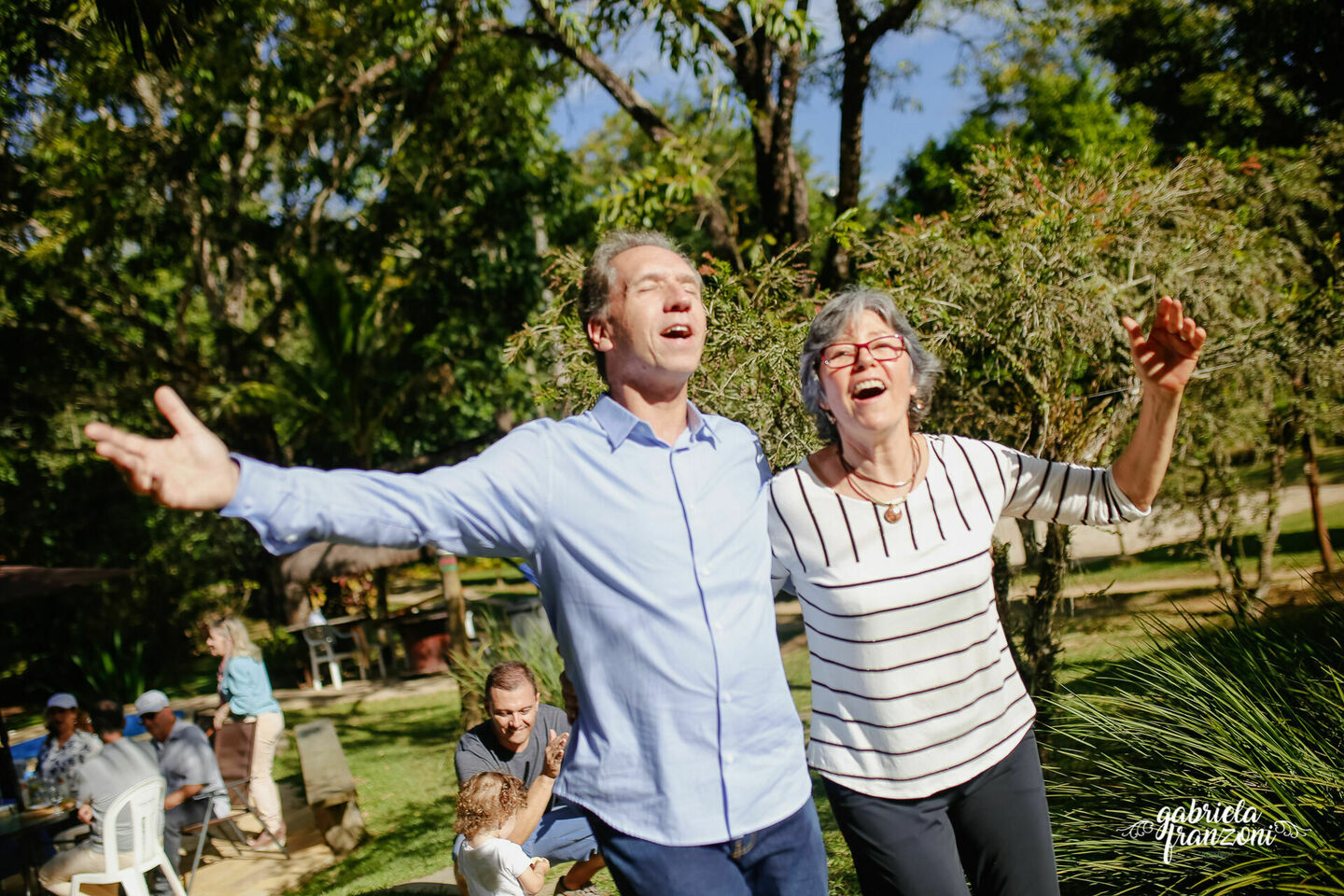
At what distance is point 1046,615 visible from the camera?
5.08 meters

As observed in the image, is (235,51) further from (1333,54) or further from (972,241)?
(1333,54)

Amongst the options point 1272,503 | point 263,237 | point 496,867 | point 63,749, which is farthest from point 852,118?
point 263,237

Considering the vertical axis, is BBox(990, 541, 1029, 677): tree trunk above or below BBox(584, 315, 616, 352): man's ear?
below

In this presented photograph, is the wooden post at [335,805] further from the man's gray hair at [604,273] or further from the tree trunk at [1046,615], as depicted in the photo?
the man's gray hair at [604,273]

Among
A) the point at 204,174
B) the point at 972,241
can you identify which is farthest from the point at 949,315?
the point at 204,174

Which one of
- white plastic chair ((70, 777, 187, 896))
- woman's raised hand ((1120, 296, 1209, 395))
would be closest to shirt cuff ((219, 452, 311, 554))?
woman's raised hand ((1120, 296, 1209, 395))

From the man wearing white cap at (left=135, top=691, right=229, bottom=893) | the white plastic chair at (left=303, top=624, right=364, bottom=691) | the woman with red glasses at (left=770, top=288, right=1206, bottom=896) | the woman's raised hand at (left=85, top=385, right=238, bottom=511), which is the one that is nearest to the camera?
the woman's raised hand at (left=85, top=385, right=238, bottom=511)

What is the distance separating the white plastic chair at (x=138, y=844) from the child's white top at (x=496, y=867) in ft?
10.7

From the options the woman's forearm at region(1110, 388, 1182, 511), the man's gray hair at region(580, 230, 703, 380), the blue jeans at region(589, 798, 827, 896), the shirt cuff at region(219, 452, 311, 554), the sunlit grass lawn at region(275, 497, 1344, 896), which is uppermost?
the man's gray hair at region(580, 230, 703, 380)

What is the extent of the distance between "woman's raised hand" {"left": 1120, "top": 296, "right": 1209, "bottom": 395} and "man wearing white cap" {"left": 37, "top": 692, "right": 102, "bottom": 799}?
24.4 ft

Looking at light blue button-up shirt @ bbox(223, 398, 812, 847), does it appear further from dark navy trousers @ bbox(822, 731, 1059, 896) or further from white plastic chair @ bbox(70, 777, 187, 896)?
white plastic chair @ bbox(70, 777, 187, 896)

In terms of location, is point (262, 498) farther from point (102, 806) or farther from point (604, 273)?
point (102, 806)

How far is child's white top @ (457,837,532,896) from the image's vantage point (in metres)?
3.61

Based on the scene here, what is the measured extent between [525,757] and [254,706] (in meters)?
4.08
